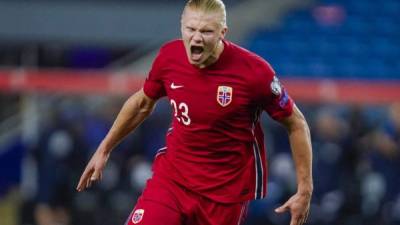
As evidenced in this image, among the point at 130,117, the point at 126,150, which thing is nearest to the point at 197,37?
the point at 130,117

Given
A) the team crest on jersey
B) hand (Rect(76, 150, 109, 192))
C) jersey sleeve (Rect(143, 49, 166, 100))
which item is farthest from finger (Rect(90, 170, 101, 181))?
the team crest on jersey

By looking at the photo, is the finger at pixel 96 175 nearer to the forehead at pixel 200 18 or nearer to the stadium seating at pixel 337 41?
the forehead at pixel 200 18

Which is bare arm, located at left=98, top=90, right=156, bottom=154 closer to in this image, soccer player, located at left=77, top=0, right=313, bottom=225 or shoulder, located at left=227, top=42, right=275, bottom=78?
soccer player, located at left=77, top=0, right=313, bottom=225

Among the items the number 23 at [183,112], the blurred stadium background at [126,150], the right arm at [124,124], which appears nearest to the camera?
the number 23 at [183,112]

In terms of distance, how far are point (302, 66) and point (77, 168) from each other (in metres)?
6.33

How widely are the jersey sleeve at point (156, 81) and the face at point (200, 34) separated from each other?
0.82 feet

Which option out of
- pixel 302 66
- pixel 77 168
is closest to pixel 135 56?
pixel 302 66

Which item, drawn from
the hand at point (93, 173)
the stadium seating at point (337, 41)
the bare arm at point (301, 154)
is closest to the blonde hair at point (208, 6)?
the bare arm at point (301, 154)

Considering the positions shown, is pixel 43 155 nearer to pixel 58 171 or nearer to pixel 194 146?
pixel 58 171

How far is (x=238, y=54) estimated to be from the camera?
203 inches

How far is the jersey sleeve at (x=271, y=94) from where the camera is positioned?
5.01 m

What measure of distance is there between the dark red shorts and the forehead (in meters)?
0.80

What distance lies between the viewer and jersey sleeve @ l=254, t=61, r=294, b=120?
5012 mm

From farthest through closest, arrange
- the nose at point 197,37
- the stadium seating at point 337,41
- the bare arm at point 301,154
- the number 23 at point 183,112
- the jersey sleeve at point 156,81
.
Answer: the stadium seating at point 337,41 → the jersey sleeve at point 156,81 → the number 23 at point 183,112 → the bare arm at point 301,154 → the nose at point 197,37
